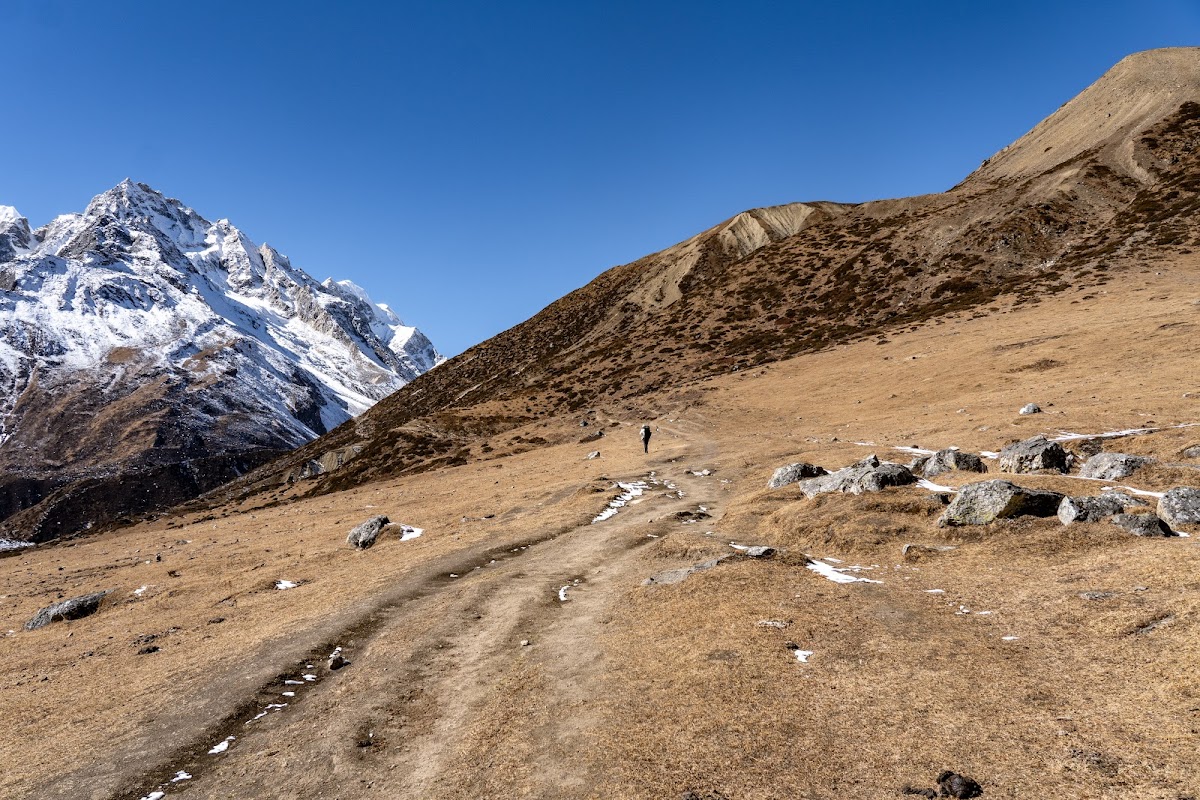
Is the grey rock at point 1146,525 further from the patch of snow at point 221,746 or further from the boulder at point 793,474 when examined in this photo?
the patch of snow at point 221,746

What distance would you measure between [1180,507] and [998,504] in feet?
14.4

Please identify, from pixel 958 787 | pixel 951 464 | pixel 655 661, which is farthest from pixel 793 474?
pixel 958 787

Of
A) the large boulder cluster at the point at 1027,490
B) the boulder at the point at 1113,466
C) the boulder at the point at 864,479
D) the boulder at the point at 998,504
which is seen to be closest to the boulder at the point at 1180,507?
the large boulder cluster at the point at 1027,490

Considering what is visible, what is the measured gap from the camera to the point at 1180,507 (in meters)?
18.0

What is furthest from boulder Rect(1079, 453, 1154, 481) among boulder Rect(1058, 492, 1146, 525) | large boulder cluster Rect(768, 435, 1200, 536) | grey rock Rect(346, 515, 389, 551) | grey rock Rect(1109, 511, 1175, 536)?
grey rock Rect(346, 515, 389, 551)

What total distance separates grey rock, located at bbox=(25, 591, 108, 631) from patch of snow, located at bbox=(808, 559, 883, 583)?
31222 mm

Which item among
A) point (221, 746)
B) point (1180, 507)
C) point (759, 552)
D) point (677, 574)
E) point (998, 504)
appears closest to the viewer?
point (221, 746)

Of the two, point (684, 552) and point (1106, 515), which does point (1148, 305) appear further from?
point (684, 552)

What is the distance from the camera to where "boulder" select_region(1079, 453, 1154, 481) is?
2341cm

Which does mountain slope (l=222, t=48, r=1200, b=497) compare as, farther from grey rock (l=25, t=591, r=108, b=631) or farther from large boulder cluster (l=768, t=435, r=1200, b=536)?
large boulder cluster (l=768, t=435, r=1200, b=536)

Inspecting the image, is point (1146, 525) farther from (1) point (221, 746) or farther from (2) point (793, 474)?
(1) point (221, 746)

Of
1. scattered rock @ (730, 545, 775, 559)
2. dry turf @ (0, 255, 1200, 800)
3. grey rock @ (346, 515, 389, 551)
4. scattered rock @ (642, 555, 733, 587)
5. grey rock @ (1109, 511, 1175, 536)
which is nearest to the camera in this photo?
dry turf @ (0, 255, 1200, 800)

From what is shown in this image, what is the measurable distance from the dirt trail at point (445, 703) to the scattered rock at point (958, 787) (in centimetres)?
530

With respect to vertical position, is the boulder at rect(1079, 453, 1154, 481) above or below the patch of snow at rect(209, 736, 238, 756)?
below
